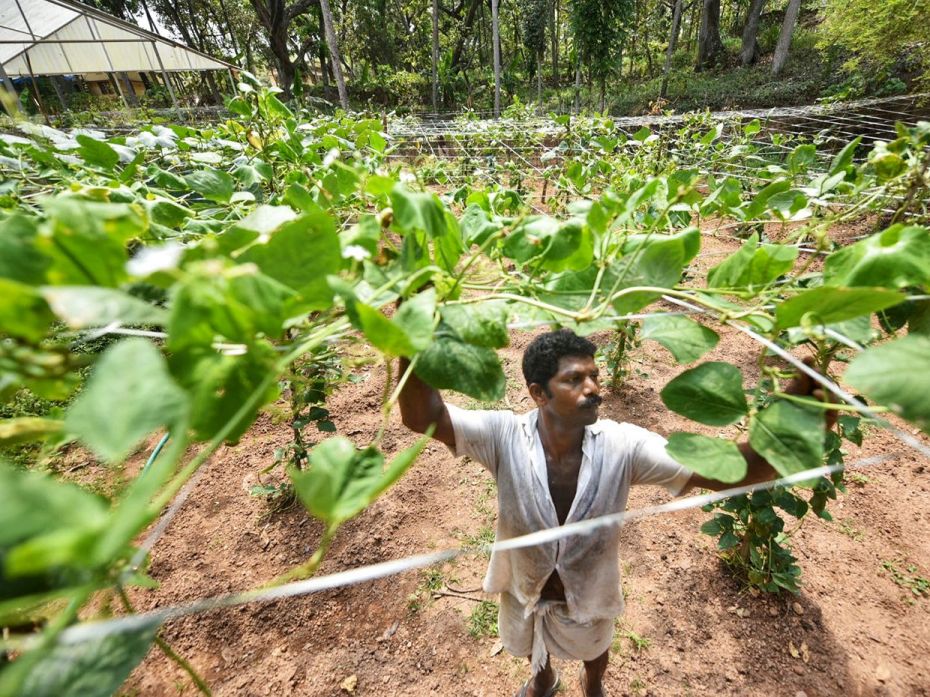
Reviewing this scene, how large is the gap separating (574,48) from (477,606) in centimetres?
1020

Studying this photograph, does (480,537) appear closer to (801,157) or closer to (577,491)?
(577,491)

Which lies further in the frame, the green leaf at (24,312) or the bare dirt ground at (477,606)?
the bare dirt ground at (477,606)

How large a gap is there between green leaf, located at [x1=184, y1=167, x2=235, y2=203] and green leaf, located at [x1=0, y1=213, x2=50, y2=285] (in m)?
0.45

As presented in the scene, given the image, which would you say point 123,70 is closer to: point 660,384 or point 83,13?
point 83,13

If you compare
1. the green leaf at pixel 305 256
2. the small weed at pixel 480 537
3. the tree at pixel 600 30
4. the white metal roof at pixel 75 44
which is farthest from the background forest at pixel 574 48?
the green leaf at pixel 305 256

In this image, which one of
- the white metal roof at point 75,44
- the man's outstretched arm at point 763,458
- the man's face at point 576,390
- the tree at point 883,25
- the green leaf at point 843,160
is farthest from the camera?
the white metal roof at point 75,44

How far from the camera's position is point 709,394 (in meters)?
0.45

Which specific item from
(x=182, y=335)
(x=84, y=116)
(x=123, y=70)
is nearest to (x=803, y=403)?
(x=182, y=335)

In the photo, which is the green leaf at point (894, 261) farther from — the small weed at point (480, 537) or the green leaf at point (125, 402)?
the small weed at point (480, 537)

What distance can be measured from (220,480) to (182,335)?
96.4 inches

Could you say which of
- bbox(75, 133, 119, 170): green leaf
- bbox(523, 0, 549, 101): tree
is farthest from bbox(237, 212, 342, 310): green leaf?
bbox(523, 0, 549, 101): tree

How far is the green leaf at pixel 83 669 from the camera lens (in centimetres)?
29

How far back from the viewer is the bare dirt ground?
1523mm

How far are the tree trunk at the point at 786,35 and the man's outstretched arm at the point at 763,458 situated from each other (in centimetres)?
1168
